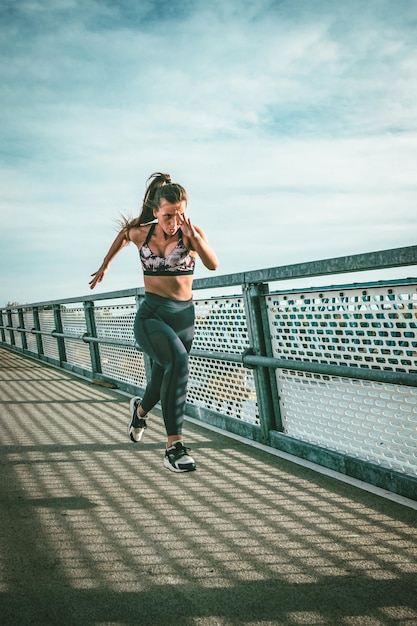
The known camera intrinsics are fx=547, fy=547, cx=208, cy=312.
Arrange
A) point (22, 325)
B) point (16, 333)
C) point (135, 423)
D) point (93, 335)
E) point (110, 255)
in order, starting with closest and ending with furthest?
point (110, 255)
point (135, 423)
point (93, 335)
point (22, 325)
point (16, 333)

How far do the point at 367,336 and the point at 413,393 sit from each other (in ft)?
1.52

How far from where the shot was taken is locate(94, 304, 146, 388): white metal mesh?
7.21m

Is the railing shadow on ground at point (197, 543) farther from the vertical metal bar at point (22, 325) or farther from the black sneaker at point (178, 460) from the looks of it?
the vertical metal bar at point (22, 325)

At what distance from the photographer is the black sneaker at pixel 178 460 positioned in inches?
145

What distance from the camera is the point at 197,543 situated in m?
2.64

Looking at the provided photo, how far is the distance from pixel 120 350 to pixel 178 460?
438 cm

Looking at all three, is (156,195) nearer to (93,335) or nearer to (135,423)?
(135,423)

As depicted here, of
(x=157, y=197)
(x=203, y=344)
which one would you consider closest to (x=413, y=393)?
(x=157, y=197)

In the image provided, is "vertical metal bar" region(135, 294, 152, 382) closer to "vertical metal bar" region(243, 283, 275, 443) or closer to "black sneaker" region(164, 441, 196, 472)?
"vertical metal bar" region(243, 283, 275, 443)

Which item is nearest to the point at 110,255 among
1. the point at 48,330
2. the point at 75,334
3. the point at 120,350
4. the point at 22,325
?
the point at 120,350

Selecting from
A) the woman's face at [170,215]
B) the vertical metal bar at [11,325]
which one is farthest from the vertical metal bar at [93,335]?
the vertical metal bar at [11,325]

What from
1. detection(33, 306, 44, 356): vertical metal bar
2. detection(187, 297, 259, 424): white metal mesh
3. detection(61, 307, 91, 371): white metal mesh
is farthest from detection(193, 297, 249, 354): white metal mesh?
detection(33, 306, 44, 356): vertical metal bar

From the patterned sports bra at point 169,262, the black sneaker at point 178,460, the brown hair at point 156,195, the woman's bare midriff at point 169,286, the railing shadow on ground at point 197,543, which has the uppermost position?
the brown hair at point 156,195

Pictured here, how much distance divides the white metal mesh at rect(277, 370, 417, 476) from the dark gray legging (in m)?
0.85
